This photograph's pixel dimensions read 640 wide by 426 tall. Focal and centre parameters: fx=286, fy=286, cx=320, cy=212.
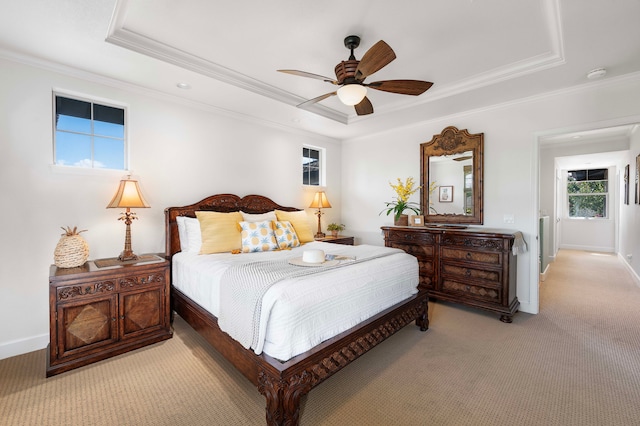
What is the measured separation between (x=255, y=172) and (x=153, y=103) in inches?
60.5

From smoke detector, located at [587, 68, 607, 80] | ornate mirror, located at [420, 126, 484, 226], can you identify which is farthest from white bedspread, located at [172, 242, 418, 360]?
smoke detector, located at [587, 68, 607, 80]

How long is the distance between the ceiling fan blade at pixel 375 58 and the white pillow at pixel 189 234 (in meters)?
2.32

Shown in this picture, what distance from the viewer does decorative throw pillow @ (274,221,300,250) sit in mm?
3492

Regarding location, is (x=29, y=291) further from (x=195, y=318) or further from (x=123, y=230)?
(x=195, y=318)

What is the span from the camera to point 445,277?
3.71m

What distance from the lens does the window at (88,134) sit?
2.86 m

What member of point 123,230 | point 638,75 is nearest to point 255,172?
point 123,230

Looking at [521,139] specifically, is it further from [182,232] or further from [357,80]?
[182,232]

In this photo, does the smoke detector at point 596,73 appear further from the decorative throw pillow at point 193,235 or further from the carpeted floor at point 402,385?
the decorative throw pillow at point 193,235

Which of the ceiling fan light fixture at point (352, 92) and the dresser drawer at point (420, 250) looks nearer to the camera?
the ceiling fan light fixture at point (352, 92)

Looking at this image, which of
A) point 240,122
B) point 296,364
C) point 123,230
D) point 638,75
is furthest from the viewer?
point 240,122

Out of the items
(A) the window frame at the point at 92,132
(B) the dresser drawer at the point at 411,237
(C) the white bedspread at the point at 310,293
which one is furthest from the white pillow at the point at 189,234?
(B) the dresser drawer at the point at 411,237

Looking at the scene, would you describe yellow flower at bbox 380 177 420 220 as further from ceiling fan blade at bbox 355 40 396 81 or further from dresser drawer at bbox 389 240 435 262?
ceiling fan blade at bbox 355 40 396 81

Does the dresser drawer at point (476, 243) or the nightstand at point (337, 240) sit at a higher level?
the dresser drawer at point (476, 243)
